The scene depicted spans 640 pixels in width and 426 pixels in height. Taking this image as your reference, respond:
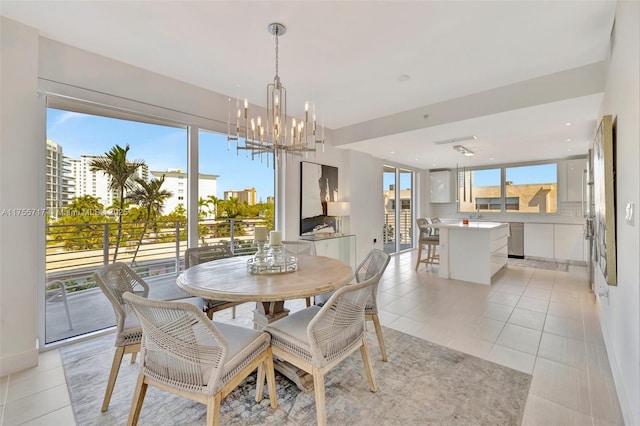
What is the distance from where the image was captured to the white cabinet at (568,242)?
582 centimetres

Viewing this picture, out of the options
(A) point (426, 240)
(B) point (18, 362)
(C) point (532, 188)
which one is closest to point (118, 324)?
(B) point (18, 362)

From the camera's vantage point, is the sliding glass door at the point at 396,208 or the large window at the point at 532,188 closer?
the large window at the point at 532,188

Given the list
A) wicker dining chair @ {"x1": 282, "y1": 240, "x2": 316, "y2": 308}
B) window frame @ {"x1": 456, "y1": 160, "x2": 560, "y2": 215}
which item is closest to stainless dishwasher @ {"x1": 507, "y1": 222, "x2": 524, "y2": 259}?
window frame @ {"x1": 456, "y1": 160, "x2": 560, "y2": 215}

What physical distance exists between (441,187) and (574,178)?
2761 millimetres

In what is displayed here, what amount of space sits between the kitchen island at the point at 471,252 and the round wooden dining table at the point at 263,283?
3109 millimetres

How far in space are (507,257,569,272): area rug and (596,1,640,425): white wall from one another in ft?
13.4

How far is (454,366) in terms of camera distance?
2156 millimetres

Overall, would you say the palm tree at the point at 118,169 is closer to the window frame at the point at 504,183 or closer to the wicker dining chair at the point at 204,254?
the wicker dining chair at the point at 204,254

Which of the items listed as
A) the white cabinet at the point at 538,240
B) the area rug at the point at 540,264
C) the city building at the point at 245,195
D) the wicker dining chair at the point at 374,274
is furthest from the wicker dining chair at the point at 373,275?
the white cabinet at the point at 538,240

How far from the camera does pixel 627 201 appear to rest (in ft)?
5.39

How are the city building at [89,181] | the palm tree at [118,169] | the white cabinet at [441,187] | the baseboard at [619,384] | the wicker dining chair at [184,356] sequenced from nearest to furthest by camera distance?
the wicker dining chair at [184,356] → the baseboard at [619,384] → the city building at [89,181] → the palm tree at [118,169] → the white cabinet at [441,187]

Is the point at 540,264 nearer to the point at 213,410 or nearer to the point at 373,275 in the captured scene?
the point at 373,275

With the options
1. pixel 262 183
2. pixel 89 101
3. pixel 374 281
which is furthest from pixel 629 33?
pixel 89 101

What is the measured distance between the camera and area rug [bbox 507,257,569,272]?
5445 millimetres
